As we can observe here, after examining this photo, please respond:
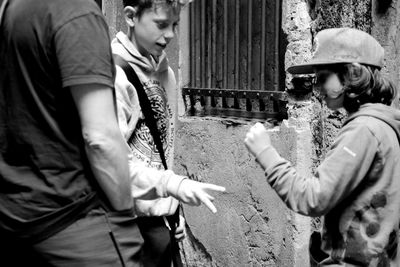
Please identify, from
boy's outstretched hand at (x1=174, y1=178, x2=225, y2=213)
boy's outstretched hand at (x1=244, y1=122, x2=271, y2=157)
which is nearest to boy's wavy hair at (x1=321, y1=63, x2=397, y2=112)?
boy's outstretched hand at (x1=244, y1=122, x2=271, y2=157)

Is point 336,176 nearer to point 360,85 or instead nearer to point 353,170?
point 353,170

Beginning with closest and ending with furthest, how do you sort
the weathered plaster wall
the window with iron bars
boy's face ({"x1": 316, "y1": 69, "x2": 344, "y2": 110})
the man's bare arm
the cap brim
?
the man's bare arm < boy's face ({"x1": 316, "y1": 69, "x2": 344, "y2": 110}) < the cap brim < the weathered plaster wall < the window with iron bars

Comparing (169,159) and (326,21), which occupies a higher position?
(326,21)

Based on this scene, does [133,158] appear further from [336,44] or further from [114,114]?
[336,44]

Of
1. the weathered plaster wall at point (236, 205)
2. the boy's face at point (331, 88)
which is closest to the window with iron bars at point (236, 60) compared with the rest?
the weathered plaster wall at point (236, 205)

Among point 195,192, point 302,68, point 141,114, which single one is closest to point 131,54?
point 141,114

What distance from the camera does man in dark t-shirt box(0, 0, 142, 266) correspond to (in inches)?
93.0

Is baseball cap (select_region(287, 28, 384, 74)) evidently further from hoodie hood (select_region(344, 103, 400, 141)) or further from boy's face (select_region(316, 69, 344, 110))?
hoodie hood (select_region(344, 103, 400, 141))

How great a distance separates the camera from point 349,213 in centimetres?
274

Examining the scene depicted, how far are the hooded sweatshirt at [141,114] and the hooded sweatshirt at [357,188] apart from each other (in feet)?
2.03

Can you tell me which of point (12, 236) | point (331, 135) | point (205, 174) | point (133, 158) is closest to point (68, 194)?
point (12, 236)

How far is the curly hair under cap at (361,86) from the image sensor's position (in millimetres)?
2824

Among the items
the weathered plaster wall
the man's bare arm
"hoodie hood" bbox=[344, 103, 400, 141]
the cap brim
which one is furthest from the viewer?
the weathered plaster wall

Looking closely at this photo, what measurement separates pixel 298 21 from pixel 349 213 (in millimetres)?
2092
